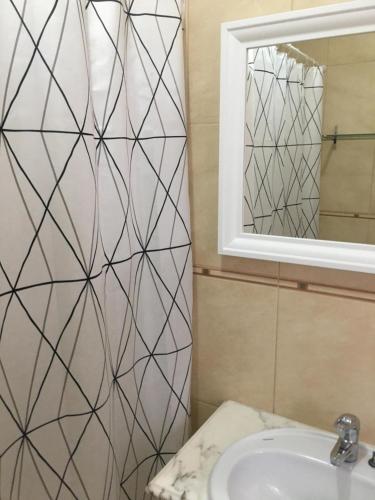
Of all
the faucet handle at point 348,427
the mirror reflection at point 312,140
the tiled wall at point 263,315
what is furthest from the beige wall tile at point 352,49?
the faucet handle at point 348,427

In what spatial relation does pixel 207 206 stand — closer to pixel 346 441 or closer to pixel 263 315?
pixel 263 315

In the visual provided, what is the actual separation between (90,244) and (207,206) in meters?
0.43

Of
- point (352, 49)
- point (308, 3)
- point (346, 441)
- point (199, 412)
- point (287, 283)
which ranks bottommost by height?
point (199, 412)

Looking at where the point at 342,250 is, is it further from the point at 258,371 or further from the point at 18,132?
the point at 18,132

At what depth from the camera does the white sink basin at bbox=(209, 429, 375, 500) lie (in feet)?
3.17

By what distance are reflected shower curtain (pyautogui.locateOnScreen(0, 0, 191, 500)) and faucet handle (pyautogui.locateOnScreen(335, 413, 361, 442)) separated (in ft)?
1.46

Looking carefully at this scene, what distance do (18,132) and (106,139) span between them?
22 cm

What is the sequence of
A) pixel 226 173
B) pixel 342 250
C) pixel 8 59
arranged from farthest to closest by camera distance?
1. pixel 226 173
2. pixel 342 250
3. pixel 8 59

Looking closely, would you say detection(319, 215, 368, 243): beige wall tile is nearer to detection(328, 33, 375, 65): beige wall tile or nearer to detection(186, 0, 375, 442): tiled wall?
detection(186, 0, 375, 442): tiled wall

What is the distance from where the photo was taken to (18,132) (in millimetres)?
759

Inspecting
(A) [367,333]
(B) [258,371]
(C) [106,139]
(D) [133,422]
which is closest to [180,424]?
(D) [133,422]

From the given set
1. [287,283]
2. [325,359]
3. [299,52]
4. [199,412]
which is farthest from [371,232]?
[199,412]

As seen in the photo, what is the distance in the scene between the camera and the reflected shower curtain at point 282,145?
104cm

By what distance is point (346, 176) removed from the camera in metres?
1.01
